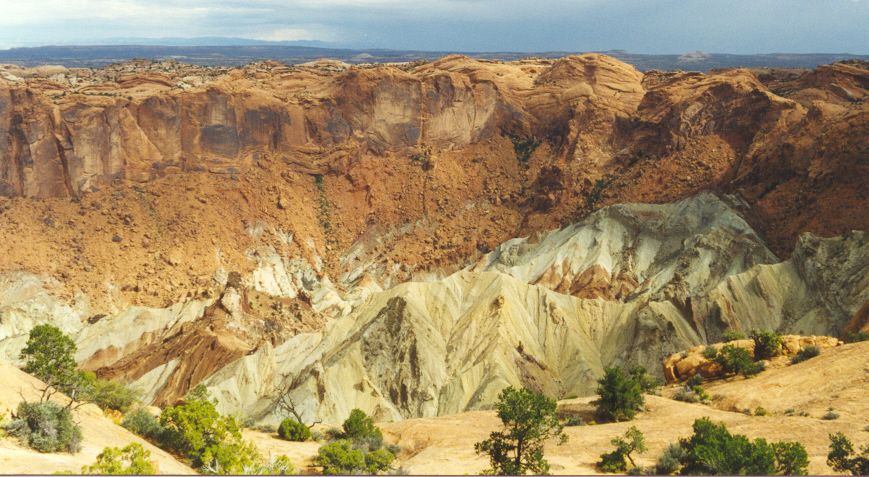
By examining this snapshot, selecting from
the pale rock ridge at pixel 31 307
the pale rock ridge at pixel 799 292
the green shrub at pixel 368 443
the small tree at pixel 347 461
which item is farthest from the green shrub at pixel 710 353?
the pale rock ridge at pixel 31 307

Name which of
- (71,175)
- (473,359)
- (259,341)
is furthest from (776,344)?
(71,175)

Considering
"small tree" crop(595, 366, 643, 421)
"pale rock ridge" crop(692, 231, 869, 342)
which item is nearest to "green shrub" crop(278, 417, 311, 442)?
"small tree" crop(595, 366, 643, 421)

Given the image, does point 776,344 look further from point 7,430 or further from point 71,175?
point 71,175

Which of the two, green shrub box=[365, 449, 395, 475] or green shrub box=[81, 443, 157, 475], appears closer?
green shrub box=[81, 443, 157, 475]

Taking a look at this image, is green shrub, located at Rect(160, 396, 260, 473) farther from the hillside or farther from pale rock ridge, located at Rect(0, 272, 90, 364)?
pale rock ridge, located at Rect(0, 272, 90, 364)

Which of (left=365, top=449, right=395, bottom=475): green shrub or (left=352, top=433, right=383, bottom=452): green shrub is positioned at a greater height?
(left=365, top=449, right=395, bottom=475): green shrub

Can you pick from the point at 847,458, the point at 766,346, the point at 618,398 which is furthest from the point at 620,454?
the point at 766,346

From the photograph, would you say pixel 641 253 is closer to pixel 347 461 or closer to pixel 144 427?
pixel 347 461
